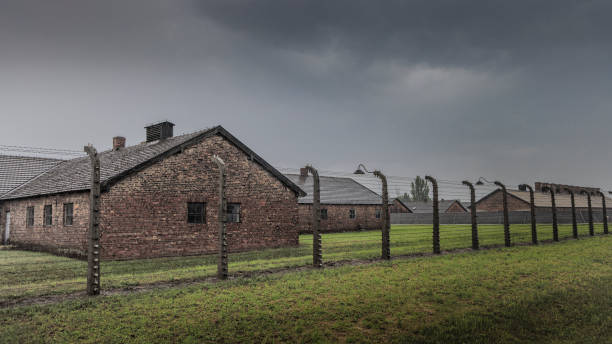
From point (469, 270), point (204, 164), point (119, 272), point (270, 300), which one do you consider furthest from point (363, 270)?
point (204, 164)

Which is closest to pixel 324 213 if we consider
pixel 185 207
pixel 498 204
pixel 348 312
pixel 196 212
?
pixel 196 212

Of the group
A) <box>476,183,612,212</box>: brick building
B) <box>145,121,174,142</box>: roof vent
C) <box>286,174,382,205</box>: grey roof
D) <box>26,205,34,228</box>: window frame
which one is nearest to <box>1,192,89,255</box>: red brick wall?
<box>26,205,34,228</box>: window frame

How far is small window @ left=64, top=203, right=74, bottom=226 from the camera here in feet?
59.4

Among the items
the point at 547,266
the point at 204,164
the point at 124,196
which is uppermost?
the point at 204,164

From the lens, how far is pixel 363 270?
39.5 feet

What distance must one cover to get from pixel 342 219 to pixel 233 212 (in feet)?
69.7

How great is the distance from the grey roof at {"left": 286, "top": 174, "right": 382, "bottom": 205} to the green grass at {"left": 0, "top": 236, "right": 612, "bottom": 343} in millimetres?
27307

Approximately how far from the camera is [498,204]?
64.7 meters

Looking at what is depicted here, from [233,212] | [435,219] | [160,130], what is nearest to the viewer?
[435,219]

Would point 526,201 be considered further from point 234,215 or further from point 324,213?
point 234,215

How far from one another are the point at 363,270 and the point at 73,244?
12.9 m

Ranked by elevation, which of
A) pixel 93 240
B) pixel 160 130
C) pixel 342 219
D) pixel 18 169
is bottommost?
pixel 342 219

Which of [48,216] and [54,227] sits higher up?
[48,216]

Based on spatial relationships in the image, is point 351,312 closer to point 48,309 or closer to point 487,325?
point 487,325
